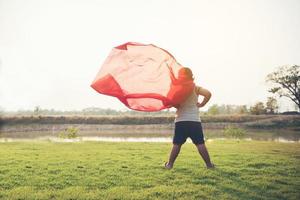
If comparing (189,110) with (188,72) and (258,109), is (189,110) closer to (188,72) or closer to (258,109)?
(188,72)

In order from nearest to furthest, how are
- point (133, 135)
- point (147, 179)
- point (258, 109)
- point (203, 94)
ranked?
point (147, 179) → point (203, 94) → point (133, 135) → point (258, 109)

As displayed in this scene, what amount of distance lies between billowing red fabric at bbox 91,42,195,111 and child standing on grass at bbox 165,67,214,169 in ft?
0.52

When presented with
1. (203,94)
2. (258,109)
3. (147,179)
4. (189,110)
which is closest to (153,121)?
(258,109)

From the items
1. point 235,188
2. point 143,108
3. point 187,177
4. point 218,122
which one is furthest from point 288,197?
point 218,122

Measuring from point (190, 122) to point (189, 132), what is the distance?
0.73 feet

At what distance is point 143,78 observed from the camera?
8.78 meters

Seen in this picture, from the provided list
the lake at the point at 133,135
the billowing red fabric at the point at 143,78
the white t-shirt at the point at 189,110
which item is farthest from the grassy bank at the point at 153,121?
the white t-shirt at the point at 189,110

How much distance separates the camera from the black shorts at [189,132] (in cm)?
813

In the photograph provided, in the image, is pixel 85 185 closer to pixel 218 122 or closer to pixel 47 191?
pixel 47 191

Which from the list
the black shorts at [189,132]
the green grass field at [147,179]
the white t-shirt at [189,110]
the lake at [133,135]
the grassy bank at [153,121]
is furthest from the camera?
the grassy bank at [153,121]

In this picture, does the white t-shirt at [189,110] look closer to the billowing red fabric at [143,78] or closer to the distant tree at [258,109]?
the billowing red fabric at [143,78]

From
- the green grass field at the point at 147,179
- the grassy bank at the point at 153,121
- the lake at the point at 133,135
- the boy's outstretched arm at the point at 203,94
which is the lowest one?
the lake at the point at 133,135

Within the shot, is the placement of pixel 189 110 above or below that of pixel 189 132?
above

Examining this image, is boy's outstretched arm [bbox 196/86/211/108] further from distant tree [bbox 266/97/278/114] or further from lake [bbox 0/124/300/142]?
distant tree [bbox 266/97/278/114]
